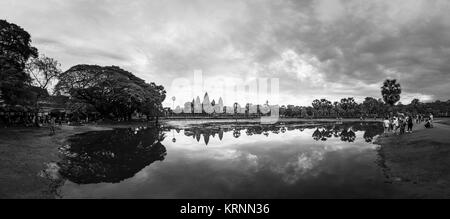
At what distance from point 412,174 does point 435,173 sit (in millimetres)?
950

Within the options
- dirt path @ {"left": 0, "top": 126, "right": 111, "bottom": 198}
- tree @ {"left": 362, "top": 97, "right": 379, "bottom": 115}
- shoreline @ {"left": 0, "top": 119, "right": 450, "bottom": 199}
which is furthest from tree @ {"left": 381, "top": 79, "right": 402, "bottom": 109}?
dirt path @ {"left": 0, "top": 126, "right": 111, "bottom": 198}

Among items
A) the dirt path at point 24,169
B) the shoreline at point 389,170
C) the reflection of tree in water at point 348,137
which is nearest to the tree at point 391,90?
the reflection of tree in water at point 348,137

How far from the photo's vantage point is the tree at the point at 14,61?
88.0ft

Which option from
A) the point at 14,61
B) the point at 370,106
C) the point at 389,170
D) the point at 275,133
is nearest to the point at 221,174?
the point at 389,170

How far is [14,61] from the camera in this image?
33.6 meters

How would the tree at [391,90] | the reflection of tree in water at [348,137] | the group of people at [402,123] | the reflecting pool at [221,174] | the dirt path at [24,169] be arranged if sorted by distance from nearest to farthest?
1. the dirt path at [24,169]
2. the reflecting pool at [221,174]
3. the group of people at [402,123]
4. the reflection of tree in water at [348,137]
5. the tree at [391,90]

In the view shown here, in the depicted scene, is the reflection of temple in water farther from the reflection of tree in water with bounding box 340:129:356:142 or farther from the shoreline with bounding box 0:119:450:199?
the shoreline with bounding box 0:119:450:199

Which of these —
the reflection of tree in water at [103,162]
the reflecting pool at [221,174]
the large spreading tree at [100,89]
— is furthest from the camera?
the large spreading tree at [100,89]

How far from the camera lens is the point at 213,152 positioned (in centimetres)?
2178

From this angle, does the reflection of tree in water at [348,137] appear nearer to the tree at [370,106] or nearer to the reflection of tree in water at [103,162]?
the reflection of tree in water at [103,162]

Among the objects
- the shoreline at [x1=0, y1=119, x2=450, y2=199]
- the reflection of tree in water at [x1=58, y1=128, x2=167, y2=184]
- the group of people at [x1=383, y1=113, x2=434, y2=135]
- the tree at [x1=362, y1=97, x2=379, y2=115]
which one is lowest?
the reflection of tree in water at [x1=58, y1=128, x2=167, y2=184]

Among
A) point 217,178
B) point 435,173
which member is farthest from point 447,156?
point 217,178

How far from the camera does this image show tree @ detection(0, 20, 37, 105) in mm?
26828

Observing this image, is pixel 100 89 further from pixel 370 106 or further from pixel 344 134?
pixel 370 106
